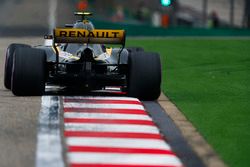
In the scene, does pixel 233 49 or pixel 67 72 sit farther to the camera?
pixel 233 49

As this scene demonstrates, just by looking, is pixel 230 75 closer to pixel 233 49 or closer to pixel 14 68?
pixel 14 68

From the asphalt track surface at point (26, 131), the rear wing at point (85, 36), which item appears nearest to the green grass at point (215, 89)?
the asphalt track surface at point (26, 131)

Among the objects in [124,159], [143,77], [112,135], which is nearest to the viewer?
[124,159]

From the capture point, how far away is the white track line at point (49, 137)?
10.9 meters

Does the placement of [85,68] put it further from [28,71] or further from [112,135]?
[112,135]

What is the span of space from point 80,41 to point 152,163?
6751 mm

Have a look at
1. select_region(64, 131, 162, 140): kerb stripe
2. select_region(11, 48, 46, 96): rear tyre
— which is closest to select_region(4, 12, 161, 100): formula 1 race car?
select_region(11, 48, 46, 96): rear tyre

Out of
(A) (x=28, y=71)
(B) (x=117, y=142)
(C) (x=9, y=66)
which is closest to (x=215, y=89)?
(C) (x=9, y=66)

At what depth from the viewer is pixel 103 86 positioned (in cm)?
1752

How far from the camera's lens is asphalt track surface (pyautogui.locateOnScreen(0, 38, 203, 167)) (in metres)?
11.2

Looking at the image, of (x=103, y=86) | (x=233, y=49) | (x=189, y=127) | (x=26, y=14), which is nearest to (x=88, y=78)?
(x=103, y=86)

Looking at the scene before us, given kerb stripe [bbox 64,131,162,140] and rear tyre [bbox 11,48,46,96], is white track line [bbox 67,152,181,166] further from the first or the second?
rear tyre [bbox 11,48,46,96]

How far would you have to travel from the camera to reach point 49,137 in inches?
497

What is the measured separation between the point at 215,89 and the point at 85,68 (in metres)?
3.42
